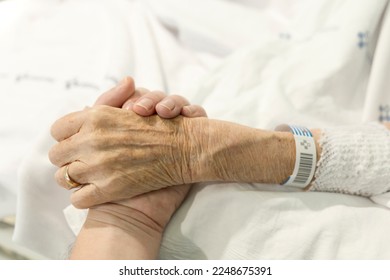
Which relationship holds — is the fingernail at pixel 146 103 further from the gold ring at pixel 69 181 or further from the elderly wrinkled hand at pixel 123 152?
the gold ring at pixel 69 181

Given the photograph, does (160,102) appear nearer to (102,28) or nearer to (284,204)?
(284,204)

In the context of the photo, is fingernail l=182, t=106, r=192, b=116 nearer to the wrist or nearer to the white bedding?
the wrist

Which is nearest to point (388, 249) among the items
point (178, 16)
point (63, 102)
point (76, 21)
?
point (63, 102)

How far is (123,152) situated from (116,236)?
0.51 feet

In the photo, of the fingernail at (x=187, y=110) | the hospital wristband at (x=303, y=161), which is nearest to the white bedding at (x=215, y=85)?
the hospital wristband at (x=303, y=161)

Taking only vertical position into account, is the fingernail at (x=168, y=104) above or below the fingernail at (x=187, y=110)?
above

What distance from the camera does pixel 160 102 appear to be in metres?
0.73

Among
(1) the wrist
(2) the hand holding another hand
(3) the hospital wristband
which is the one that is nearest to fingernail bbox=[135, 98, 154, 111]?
(2) the hand holding another hand

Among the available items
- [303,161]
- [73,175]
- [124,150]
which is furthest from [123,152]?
[303,161]

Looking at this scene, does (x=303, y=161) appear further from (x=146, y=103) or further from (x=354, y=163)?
(x=146, y=103)

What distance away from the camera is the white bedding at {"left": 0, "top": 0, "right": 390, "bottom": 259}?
0.74 m

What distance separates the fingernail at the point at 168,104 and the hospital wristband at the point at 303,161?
25cm

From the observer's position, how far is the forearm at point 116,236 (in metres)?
0.71

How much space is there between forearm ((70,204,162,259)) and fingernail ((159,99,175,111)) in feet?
→ 0.69
